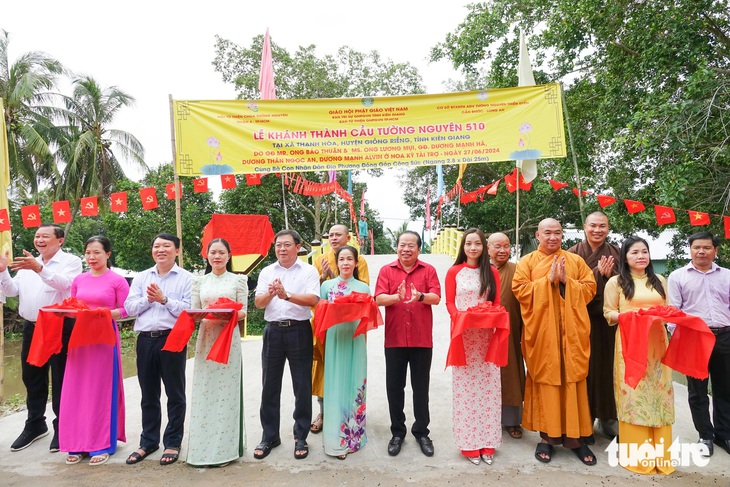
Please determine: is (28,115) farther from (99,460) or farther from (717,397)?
(717,397)

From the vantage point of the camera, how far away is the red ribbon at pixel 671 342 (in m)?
2.97

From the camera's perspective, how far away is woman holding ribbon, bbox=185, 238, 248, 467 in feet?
10.7

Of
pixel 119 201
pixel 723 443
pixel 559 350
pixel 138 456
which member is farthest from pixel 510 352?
pixel 119 201

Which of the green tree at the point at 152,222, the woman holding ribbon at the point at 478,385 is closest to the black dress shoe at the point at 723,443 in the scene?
the woman holding ribbon at the point at 478,385

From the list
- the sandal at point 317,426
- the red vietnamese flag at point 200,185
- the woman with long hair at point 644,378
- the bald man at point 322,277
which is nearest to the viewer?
the woman with long hair at point 644,378

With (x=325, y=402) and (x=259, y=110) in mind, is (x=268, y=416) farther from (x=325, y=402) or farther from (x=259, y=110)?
(x=259, y=110)

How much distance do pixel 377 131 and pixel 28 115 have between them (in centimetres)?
1579

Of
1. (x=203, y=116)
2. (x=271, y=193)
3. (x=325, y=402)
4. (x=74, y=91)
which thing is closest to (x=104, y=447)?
(x=325, y=402)

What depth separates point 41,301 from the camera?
12.0ft

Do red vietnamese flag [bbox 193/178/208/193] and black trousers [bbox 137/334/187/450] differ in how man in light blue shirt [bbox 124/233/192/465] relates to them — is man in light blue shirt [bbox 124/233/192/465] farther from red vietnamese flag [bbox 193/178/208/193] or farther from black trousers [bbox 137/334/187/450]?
red vietnamese flag [bbox 193/178/208/193]

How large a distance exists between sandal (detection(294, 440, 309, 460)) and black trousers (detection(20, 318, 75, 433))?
1.88m

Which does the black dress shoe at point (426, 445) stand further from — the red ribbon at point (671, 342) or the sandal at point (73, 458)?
the sandal at point (73, 458)

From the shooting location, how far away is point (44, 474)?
126 inches

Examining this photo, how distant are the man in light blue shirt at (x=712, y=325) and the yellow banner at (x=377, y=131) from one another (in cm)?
158
